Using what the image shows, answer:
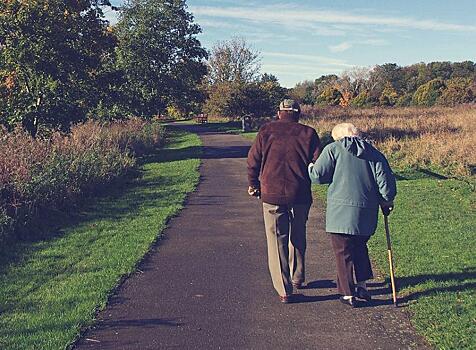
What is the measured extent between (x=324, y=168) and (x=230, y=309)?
162 centimetres

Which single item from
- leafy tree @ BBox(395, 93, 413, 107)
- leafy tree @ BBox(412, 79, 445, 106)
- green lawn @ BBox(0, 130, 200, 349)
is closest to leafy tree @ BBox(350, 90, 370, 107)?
leafy tree @ BBox(395, 93, 413, 107)

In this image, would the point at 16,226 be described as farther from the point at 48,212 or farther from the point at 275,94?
the point at 275,94

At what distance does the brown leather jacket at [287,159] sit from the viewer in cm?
586

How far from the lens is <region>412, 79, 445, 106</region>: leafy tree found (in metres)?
59.8

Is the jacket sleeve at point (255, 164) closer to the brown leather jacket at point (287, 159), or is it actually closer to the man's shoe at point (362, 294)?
the brown leather jacket at point (287, 159)

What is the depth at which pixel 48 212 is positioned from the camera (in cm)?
1049

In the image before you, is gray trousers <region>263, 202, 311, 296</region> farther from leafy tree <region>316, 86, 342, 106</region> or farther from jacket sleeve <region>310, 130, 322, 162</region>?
leafy tree <region>316, 86, 342, 106</region>

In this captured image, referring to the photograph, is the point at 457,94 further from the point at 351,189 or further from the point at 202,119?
the point at 351,189

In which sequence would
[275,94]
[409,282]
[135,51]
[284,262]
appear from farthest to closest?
[275,94] → [135,51] → [409,282] → [284,262]

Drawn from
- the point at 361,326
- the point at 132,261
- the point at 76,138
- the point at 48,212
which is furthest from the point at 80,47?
the point at 361,326

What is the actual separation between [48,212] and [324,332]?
22.4 ft

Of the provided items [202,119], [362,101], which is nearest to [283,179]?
[202,119]

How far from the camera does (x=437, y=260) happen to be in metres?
7.33

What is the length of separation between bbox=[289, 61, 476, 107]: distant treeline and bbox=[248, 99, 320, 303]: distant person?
2104 inches
